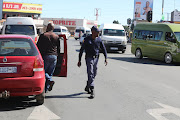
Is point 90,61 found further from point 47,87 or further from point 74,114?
point 74,114

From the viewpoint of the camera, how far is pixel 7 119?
605 cm

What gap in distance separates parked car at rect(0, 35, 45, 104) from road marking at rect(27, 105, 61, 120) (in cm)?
32

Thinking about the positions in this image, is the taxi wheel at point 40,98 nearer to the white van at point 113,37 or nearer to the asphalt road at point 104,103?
the asphalt road at point 104,103

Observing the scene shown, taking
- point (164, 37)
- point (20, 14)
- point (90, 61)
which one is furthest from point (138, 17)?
point (90, 61)

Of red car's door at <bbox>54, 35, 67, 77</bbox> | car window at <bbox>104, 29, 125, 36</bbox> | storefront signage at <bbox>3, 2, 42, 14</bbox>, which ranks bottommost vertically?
red car's door at <bbox>54, 35, 67, 77</bbox>

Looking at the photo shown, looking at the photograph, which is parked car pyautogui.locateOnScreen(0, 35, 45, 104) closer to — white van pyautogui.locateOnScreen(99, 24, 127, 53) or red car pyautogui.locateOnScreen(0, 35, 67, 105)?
red car pyautogui.locateOnScreen(0, 35, 67, 105)

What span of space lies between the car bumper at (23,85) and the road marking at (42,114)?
330 millimetres

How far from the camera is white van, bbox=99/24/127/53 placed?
26.2 metres

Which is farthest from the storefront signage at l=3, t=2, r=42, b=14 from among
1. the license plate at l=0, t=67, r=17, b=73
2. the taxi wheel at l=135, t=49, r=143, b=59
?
the license plate at l=0, t=67, r=17, b=73

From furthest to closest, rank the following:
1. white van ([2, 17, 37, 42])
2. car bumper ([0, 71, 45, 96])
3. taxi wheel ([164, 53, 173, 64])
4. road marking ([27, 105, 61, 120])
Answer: white van ([2, 17, 37, 42])
taxi wheel ([164, 53, 173, 64])
car bumper ([0, 71, 45, 96])
road marking ([27, 105, 61, 120])

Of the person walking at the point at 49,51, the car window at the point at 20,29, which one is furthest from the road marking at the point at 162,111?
the car window at the point at 20,29

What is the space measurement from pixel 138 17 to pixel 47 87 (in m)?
70.8

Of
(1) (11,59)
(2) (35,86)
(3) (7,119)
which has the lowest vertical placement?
(3) (7,119)

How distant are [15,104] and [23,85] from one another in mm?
701
